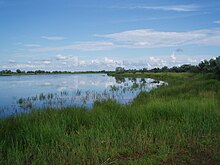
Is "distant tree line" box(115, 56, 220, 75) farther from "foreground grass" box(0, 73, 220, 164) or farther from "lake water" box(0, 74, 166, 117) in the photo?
"foreground grass" box(0, 73, 220, 164)

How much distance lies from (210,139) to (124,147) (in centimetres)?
231

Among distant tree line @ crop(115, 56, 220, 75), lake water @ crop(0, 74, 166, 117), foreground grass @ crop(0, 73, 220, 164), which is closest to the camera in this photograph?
foreground grass @ crop(0, 73, 220, 164)

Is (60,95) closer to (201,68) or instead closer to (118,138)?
(118,138)

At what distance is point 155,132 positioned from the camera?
26.8 feet

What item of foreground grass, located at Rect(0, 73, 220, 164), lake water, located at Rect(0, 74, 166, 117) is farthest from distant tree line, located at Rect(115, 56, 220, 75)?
foreground grass, located at Rect(0, 73, 220, 164)

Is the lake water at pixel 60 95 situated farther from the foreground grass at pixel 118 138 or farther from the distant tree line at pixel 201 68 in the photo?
the distant tree line at pixel 201 68

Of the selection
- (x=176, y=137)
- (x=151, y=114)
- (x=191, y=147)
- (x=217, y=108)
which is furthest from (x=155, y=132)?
(x=217, y=108)

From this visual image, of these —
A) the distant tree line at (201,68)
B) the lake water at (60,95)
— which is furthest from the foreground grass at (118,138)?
the distant tree line at (201,68)

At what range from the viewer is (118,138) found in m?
7.80

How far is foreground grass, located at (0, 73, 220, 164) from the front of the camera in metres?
6.46

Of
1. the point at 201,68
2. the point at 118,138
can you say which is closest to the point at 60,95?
the point at 118,138

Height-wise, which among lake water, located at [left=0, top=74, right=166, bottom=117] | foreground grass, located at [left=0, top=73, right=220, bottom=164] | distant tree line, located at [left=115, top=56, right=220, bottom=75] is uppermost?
distant tree line, located at [left=115, top=56, right=220, bottom=75]

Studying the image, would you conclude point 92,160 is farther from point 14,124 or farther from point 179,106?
point 179,106

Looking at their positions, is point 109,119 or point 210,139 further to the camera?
point 109,119
